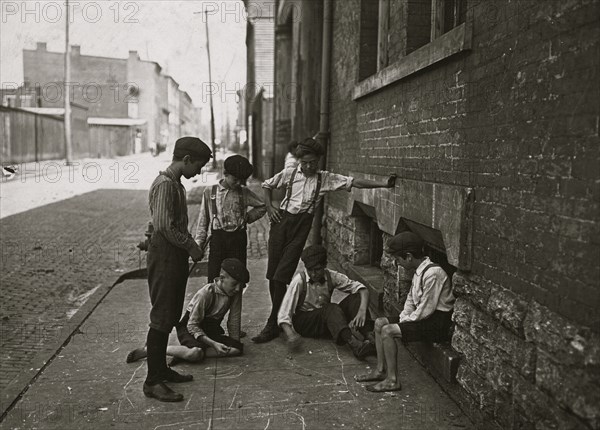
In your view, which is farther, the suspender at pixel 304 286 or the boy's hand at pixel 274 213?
the boy's hand at pixel 274 213

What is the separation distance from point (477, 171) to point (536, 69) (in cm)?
89

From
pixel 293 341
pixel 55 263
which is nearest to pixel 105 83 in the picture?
pixel 55 263

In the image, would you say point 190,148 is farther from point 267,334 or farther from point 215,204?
point 267,334

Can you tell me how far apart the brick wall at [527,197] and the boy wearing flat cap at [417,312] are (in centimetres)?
21

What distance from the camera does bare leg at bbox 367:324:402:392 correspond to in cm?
445

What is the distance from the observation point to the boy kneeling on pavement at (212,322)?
16.6 feet

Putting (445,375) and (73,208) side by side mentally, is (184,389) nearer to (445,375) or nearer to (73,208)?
(445,375)

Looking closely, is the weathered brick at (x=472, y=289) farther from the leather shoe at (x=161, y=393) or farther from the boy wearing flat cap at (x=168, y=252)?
the leather shoe at (x=161, y=393)

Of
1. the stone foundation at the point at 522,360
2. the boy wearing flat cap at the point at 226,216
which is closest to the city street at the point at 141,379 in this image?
the stone foundation at the point at 522,360

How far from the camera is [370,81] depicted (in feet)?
22.2

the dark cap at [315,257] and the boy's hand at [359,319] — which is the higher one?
the dark cap at [315,257]

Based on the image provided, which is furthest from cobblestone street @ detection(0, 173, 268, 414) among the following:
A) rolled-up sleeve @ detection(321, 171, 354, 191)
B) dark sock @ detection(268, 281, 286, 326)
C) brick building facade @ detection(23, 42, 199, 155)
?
brick building facade @ detection(23, 42, 199, 155)

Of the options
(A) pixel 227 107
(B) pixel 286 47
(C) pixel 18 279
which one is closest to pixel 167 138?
(A) pixel 227 107

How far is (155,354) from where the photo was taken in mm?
4438
